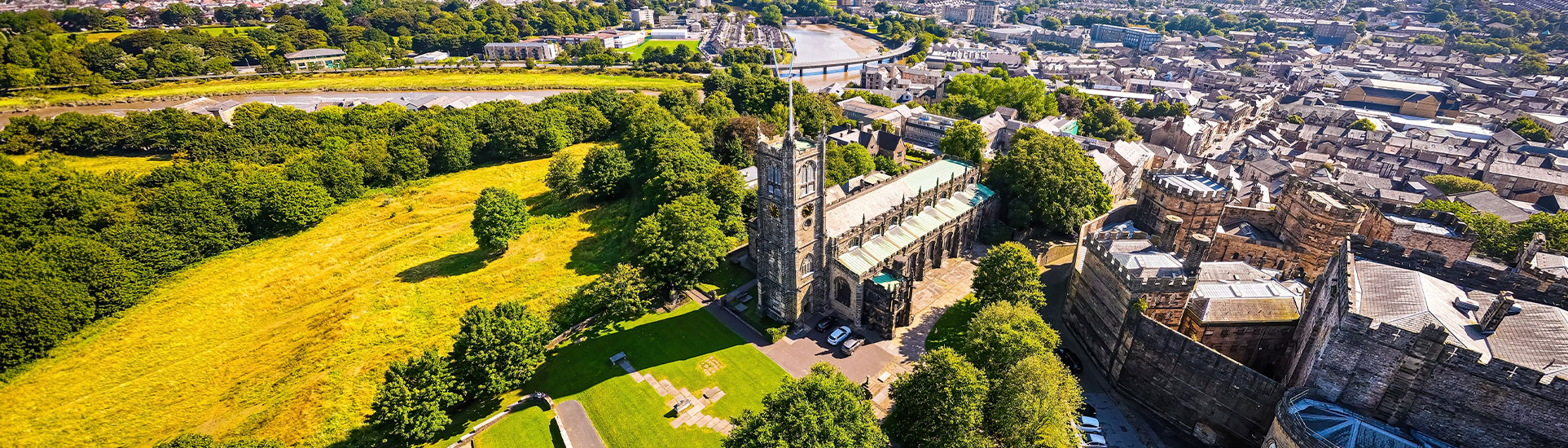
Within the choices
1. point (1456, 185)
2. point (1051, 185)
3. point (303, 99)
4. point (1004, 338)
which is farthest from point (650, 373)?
point (303, 99)

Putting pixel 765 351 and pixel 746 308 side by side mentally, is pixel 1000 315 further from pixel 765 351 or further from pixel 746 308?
pixel 746 308

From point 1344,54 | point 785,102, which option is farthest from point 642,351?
point 1344,54

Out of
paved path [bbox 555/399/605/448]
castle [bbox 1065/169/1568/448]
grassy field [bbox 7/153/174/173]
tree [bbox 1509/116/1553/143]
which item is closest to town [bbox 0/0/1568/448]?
castle [bbox 1065/169/1568/448]

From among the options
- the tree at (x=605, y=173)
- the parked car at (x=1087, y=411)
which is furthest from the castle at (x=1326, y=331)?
the tree at (x=605, y=173)

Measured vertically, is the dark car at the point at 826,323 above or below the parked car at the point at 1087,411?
above

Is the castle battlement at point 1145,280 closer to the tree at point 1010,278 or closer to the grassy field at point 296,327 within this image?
the tree at point 1010,278

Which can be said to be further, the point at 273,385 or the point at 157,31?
the point at 157,31
